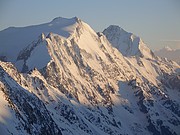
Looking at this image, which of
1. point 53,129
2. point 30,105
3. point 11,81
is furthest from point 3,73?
point 53,129

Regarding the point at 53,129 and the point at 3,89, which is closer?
the point at 3,89

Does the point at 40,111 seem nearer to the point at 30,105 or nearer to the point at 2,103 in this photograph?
the point at 30,105

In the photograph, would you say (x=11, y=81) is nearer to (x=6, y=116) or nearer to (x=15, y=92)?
(x=15, y=92)

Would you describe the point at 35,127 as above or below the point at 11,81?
below

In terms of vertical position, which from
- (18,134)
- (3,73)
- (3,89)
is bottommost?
(18,134)

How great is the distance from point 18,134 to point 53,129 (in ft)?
153

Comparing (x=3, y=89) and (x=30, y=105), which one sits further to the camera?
(x=30, y=105)

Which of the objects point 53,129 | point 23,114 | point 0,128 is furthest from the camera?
point 53,129

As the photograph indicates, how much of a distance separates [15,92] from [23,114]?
14.5 meters

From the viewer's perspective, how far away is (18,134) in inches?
5704

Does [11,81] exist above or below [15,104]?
above

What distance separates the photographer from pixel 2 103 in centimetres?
15762

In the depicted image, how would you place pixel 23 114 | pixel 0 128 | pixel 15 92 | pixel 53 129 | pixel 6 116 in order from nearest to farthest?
pixel 0 128 < pixel 6 116 < pixel 23 114 < pixel 15 92 < pixel 53 129

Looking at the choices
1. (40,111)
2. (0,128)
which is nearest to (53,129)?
(40,111)
